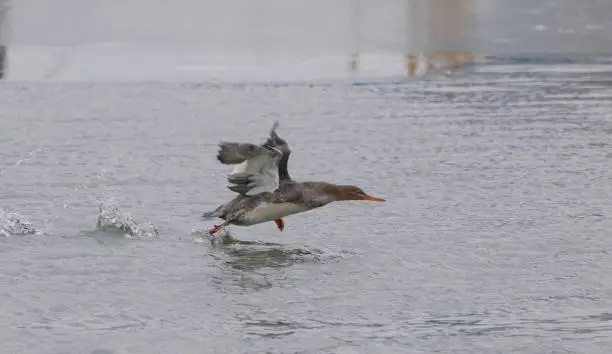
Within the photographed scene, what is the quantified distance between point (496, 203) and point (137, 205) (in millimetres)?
2669

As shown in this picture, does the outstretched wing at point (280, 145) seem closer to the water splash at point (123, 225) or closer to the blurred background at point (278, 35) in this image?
the water splash at point (123, 225)

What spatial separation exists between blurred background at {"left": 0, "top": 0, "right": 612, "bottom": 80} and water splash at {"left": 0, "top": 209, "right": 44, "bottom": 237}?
8.32 m

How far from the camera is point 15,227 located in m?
9.80

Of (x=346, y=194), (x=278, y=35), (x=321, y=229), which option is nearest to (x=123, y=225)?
(x=321, y=229)

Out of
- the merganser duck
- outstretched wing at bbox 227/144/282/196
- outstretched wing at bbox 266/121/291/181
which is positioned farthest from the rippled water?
outstretched wing at bbox 266/121/291/181

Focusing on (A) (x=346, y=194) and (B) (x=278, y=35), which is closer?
(A) (x=346, y=194)

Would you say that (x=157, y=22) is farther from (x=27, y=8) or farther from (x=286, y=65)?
(x=286, y=65)

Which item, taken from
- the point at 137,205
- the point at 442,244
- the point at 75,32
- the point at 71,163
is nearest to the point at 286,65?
the point at 75,32

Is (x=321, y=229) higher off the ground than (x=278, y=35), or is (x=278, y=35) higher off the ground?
(x=278, y=35)

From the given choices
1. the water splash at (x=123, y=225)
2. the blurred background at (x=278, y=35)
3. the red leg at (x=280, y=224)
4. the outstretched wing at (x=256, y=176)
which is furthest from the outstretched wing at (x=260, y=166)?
the blurred background at (x=278, y=35)

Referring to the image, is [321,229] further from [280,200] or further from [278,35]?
[278,35]

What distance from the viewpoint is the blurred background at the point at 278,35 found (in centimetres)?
1933

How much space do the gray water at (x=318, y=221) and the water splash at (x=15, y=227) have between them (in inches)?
0.8

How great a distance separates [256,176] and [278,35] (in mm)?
14256
